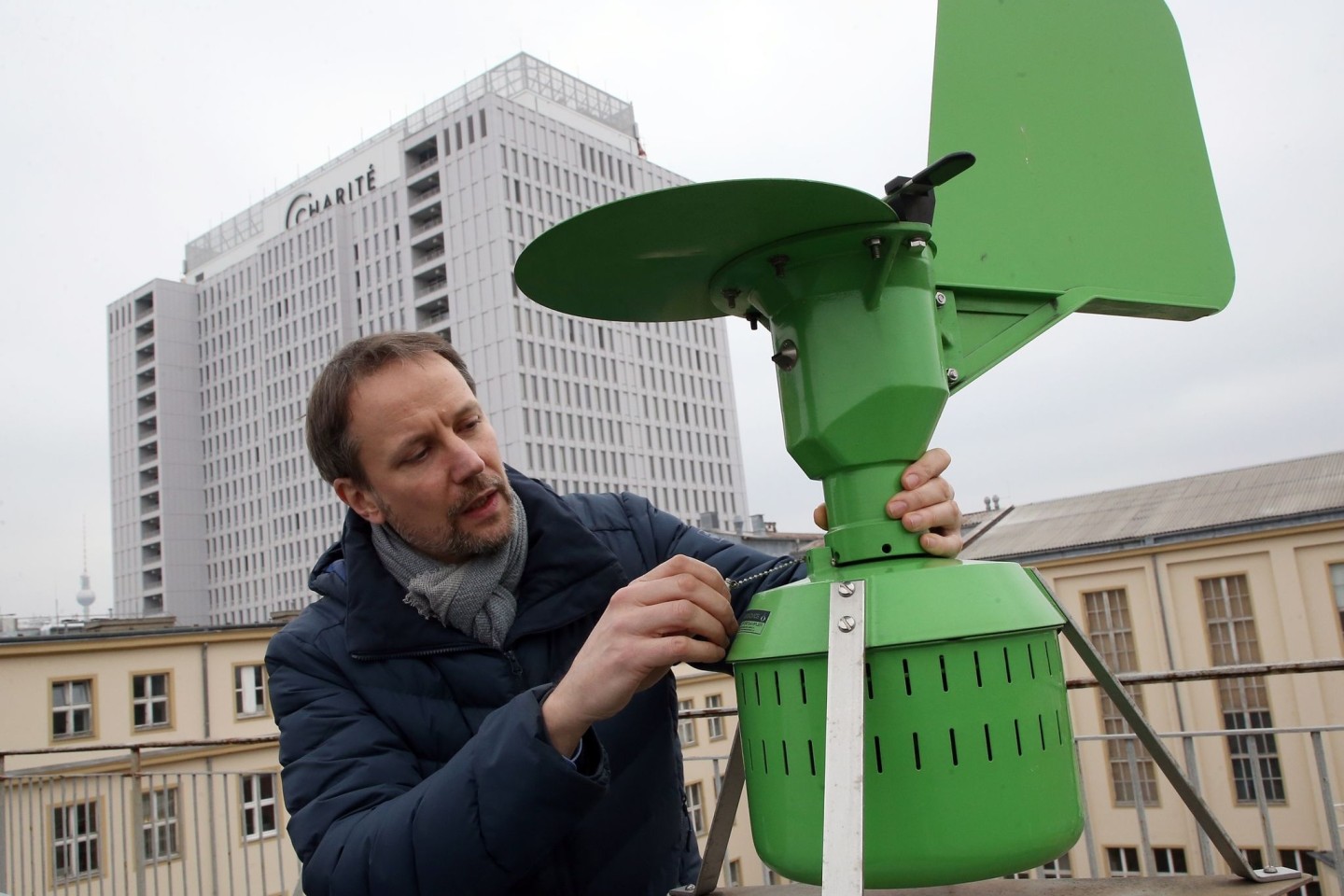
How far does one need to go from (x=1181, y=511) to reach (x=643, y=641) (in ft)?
109

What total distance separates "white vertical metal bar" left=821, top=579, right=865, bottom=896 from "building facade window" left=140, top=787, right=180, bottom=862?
390 cm

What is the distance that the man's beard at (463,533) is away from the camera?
59.5 inches

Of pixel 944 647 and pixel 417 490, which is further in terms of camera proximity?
pixel 417 490

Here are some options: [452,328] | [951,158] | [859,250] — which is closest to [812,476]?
[859,250]

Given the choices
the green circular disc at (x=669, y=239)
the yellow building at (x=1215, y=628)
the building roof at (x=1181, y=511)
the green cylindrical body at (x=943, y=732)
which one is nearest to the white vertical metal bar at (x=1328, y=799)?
the green cylindrical body at (x=943, y=732)

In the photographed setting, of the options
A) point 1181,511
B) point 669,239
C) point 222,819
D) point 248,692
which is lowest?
point 222,819

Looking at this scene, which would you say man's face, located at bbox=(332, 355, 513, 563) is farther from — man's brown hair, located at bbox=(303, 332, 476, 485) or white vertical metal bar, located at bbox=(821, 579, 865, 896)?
white vertical metal bar, located at bbox=(821, 579, 865, 896)

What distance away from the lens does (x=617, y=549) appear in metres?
1.74

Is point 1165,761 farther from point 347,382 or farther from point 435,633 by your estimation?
point 347,382

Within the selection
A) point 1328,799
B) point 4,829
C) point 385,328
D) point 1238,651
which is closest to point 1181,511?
point 1238,651

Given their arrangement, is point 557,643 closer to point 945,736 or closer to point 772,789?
point 772,789

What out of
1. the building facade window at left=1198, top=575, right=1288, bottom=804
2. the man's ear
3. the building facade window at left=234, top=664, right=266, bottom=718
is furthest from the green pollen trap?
the building facade window at left=1198, top=575, right=1288, bottom=804

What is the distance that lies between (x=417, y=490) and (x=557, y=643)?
1.10 ft

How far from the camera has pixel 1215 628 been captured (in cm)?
2788
